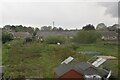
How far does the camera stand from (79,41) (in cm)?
1155

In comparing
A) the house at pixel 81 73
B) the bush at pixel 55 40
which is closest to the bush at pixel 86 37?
the bush at pixel 55 40

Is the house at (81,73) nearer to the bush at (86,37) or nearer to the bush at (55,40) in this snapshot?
the bush at (86,37)

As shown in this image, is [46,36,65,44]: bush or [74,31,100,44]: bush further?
[46,36,65,44]: bush

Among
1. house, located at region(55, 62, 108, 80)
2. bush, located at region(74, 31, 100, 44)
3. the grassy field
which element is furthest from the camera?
bush, located at region(74, 31, 100, 44)

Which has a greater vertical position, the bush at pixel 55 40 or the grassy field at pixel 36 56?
the bush at pixel 55 40

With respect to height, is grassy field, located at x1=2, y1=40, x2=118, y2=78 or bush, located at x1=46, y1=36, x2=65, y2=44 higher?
bush, located at x1=46, y1=36, x2=65, y2=44

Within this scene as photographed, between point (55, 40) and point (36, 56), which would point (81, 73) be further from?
point (55, 40)

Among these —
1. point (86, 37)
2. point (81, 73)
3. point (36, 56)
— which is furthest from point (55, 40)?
point (81, 73)

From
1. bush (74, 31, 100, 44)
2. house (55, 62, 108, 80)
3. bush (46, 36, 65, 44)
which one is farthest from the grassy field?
bush (46, 36, 65, 44)

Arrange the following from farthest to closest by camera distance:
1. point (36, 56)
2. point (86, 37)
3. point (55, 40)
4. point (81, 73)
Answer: point (55, 40)
point (86, 37)
point (36, 56)
point (81, 73)

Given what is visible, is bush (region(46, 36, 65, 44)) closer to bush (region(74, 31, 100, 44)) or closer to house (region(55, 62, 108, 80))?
bush (region(74, 31, 100, 44))

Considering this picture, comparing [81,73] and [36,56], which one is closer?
[81,73]

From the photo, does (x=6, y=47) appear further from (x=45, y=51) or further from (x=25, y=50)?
(x=45, y=51)

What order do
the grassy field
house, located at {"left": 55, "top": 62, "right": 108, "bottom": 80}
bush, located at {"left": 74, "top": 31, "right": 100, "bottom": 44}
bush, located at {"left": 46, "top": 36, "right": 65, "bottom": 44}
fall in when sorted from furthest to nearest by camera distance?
bush, located at {"left": 46, "top": 36, "right": 65, "bottom": 44} < bush, located at {"left": 74, "top": 31, "right": 100, "bottom": 44} < the grassy field < house, located at {"left": 55, "top": 62, "right": 108, "bottom": 80}
